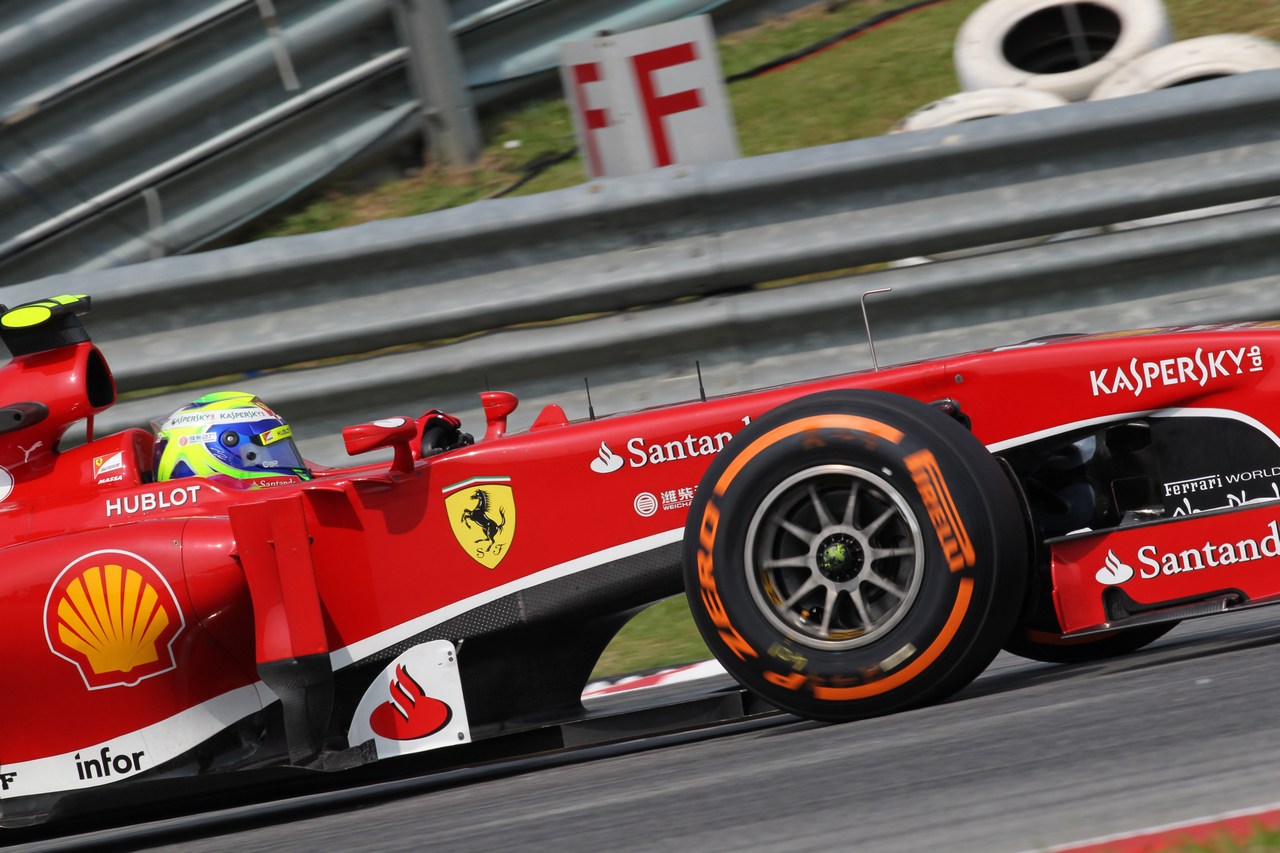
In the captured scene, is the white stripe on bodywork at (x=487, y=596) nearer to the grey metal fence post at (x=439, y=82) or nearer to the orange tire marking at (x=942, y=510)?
the orange tire marking at (x=942, y=510)

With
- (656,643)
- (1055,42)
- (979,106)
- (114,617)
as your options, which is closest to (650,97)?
(979,106)

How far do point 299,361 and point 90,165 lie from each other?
66.9 inches

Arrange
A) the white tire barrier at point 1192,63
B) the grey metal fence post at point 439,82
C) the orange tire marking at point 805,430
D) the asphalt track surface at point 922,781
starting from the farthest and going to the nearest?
the grey metal fence post at point 439,82
the white tire barrier at point 1192,63
the orange tire marking at point 805,430
the asphalt track surface at point 922,781

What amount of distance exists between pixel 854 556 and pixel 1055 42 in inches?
178

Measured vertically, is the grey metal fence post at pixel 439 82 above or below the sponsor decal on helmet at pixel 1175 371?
above

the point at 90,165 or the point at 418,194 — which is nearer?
the point at 90,165

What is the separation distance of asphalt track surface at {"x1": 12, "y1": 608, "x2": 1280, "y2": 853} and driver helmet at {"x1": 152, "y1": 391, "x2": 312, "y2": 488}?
1.01 m

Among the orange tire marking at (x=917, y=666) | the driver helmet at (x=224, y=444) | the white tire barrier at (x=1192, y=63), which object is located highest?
the white tire barrier at (x=1192, y=63)

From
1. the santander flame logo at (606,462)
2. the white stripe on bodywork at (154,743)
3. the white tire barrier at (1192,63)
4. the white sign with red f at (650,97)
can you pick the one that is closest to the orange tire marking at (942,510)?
the santander flame logo at (606,462)

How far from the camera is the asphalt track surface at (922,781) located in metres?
2.69

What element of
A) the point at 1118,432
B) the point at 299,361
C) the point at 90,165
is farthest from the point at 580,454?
the point at 90,165

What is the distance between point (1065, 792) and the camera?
2758mm

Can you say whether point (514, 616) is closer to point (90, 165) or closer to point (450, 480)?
point (450, 480)

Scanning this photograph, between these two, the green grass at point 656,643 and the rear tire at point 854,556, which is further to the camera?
the green grass at point 656,643
